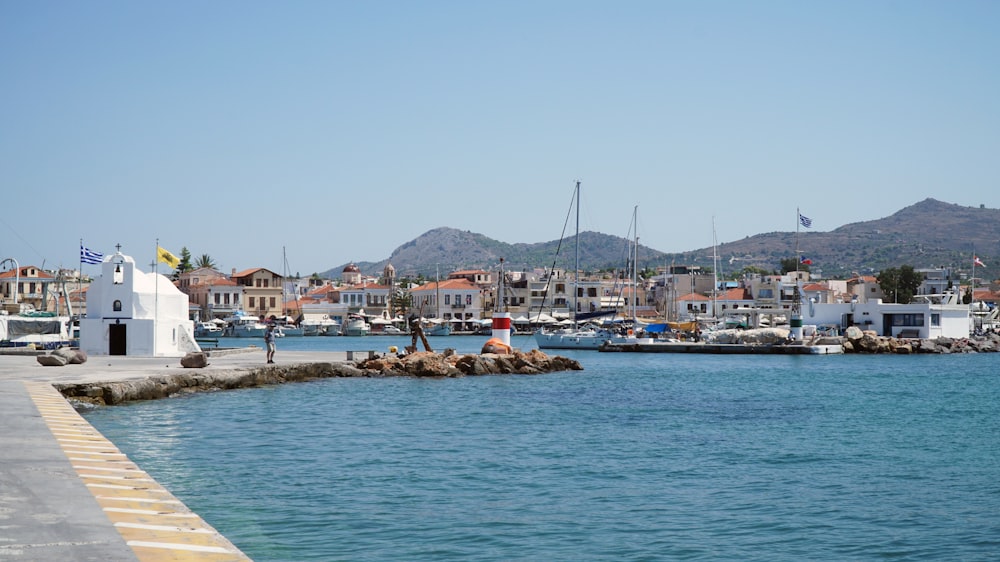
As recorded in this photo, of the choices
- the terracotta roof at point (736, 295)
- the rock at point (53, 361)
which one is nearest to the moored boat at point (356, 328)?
the terracotta roof at point (736, 295)

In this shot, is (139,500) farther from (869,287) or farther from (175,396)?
(869,287)

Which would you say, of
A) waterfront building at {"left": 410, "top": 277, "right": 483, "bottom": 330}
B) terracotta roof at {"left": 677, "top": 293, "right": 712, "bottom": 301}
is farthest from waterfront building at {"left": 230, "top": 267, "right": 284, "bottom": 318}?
terracotta roof at {"left": 677, "top": 293, "right": 712, "bottom": 301}

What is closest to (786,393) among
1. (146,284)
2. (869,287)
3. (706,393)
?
(706,393)

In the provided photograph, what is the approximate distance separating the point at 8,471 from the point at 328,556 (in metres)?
3.83

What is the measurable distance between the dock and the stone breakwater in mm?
31909

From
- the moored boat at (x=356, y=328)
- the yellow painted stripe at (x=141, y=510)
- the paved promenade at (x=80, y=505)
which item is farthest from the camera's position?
the moored boat at (x=356, y=328)

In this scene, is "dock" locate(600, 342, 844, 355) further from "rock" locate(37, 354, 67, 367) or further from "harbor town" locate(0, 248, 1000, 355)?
"rock" locate(37, 354, 67, 367)

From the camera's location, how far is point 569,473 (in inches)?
723

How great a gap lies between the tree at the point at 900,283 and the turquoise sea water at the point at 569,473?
96735 mm

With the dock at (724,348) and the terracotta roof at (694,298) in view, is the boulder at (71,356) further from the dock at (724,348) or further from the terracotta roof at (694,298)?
the terracotta roof at (694,298)

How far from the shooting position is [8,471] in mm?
11531

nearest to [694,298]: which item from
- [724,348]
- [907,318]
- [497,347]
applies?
[907,318]

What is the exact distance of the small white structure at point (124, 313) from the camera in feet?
136

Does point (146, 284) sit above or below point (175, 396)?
above
